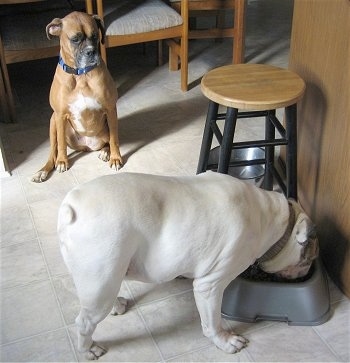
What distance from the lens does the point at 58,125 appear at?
7.33 feet

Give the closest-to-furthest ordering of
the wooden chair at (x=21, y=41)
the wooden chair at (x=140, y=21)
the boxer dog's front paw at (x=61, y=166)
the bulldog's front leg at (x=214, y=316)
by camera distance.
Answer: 1. the bulldog's front leg at (x=214, y=316)
2. the boxer dog's front paw at (x=61, y=166)
3. the wooden chair at (x=21, y=41)
4. the wooden chair at (x=140, y=21)

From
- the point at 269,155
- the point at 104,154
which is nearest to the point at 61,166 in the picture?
the point at 104,154

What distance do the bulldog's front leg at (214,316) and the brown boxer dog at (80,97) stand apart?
44.1 inches

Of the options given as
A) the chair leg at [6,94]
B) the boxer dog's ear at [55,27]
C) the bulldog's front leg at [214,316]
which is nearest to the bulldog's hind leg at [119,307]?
the bulldog's front leg at [214,316]

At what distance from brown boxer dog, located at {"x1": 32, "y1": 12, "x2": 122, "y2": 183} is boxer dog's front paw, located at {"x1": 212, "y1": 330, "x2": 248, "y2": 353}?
44.2 inches

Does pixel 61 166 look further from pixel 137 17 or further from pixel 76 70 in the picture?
pixel 137 17

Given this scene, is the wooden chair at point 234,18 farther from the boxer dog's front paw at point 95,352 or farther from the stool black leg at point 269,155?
the boxer dog's front paw at point 95,352

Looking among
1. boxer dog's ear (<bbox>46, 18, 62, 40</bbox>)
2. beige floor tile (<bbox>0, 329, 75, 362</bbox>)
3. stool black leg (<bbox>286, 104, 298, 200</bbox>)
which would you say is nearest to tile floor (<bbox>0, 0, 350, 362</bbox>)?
beige floor tile (<bbox>0, 329, 75, 362</bbox>)

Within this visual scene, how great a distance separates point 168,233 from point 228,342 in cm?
48

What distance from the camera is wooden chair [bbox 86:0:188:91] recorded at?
2750mm

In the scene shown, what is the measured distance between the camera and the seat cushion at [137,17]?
2752 mm

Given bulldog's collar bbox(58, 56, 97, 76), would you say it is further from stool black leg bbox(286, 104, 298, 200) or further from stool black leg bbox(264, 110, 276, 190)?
stool black leg bbox(286, 104, 298, 200)

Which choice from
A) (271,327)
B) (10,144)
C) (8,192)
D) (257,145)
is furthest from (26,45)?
(271,327)

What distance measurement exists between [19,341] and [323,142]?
48.3 inches
